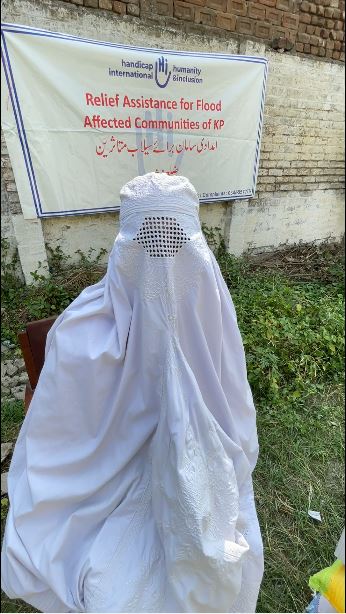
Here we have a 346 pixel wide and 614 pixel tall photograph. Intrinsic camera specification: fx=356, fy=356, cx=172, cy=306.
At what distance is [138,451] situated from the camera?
1.38 metres

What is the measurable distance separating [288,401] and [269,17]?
143 inches

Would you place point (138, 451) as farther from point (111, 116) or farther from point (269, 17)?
point (269, 17)

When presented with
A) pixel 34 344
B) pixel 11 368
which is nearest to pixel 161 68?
pixel 34 344

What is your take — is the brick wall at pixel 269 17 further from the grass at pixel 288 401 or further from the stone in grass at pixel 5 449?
the stone in grass at pixel 5 449

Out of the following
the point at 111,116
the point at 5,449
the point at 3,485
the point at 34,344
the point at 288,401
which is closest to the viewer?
the point at 34,344

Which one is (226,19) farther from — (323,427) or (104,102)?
(323,427)

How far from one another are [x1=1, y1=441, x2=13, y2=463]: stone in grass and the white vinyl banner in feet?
6.02

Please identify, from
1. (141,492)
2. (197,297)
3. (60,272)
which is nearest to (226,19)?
(60,272)

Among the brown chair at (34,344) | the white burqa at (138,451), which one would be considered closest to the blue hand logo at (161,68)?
the white burqa at (138,451)

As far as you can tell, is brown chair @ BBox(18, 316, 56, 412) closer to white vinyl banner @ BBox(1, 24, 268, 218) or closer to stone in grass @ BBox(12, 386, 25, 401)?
stone in grass @ BBox(12, 386, 25, 401)

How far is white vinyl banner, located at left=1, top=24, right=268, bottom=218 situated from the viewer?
2643 mm

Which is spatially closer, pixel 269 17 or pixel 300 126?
pixel 269 17

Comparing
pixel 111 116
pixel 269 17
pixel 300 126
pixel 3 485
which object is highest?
pixel 269 17

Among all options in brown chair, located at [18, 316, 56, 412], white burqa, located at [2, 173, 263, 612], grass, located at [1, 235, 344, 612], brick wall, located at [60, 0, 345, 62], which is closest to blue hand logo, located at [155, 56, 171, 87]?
brick wall, located at [60, 0, 345, 62]
